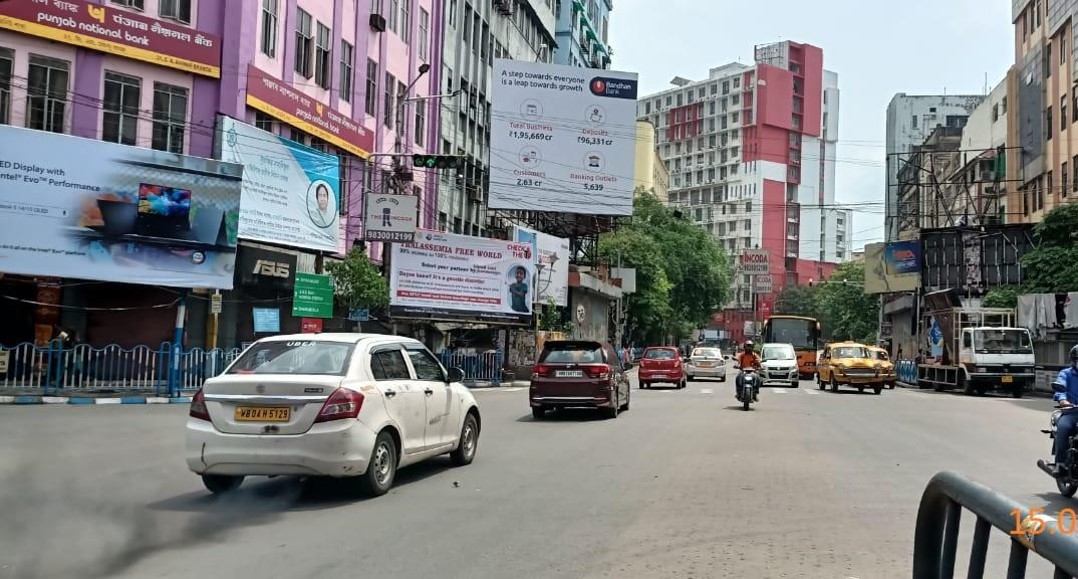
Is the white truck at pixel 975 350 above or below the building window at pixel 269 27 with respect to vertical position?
below

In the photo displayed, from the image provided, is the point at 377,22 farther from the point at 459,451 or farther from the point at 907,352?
the point at 907,352

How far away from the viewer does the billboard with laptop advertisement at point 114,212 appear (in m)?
20.1

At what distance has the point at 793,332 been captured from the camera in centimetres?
4334

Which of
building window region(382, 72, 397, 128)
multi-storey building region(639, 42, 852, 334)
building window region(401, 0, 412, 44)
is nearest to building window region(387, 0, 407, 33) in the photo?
building window region(401, 0, 412, 44)

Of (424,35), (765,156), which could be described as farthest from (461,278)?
(765,156)

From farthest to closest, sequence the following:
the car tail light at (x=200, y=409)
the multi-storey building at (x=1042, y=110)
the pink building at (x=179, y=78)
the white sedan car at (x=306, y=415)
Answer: the multi-storey building at (x=1042, y=110)
the pink building at (x=179, y=78)
the car tail light at (x=200, y=409)
the white sedan car at (x=306, y=415)

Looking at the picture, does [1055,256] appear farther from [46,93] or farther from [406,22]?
[46,93]

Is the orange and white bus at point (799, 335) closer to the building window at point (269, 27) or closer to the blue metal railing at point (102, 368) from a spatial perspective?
the building window at point (269, 27)

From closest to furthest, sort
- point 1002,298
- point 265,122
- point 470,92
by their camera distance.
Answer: point 265,122 < point 1002,298 < point 470,92

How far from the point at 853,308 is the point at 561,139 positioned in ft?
175

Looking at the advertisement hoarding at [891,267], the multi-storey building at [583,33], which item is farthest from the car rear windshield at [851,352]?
the multi-storey building at [583,33]

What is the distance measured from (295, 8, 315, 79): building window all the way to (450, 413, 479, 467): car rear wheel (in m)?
20.6

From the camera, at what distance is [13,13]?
70.1 feet

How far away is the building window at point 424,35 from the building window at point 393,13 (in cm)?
247
